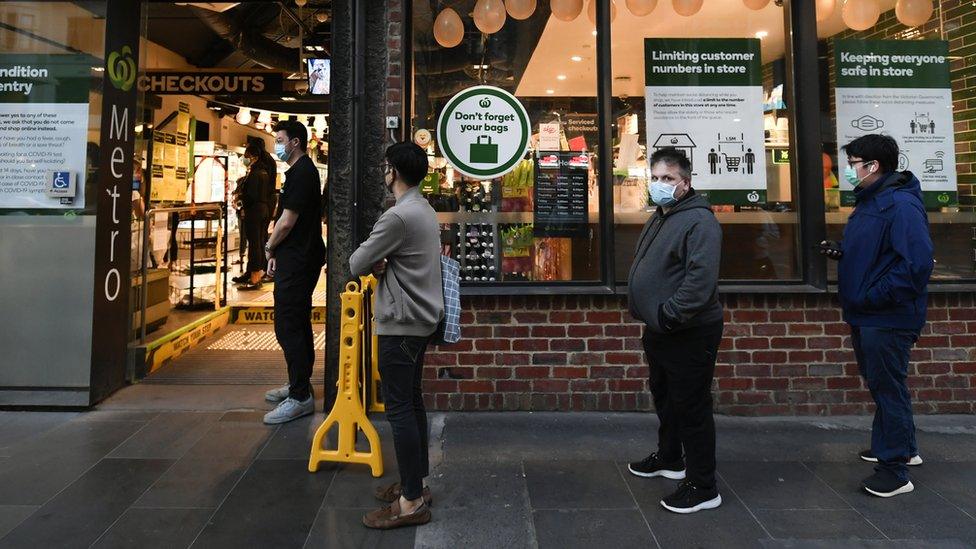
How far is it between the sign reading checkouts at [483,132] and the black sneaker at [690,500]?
270cm

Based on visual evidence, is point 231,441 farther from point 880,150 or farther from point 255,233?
point 255,233

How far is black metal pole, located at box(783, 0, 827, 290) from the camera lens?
4.63m

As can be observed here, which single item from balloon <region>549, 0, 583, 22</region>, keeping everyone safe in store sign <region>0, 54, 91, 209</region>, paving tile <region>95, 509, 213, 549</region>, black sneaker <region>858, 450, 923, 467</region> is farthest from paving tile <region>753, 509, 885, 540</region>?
keeping everyone safe in store sign <region>0, 54, 91, 209</region>

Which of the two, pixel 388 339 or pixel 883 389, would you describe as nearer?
pixel 388 339

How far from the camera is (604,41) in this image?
15.5ft

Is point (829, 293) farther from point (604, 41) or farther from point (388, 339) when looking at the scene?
point (388, 339)

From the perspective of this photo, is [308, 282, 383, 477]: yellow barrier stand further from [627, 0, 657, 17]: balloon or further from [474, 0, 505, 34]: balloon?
[627, 0, 657, 17]: balloon

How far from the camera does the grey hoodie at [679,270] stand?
2.87 metres

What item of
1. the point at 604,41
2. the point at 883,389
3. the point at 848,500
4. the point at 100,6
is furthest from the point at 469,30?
the point at 848,500

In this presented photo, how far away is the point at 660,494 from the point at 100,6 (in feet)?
18.0

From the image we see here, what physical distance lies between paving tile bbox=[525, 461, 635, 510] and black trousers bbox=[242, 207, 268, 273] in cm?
674

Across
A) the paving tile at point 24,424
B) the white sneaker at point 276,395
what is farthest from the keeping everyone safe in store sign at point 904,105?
the paving tile at point 24,424

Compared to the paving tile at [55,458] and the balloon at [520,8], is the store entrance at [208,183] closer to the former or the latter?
the paving tile at [55,458]

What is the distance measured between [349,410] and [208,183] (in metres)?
7.38
